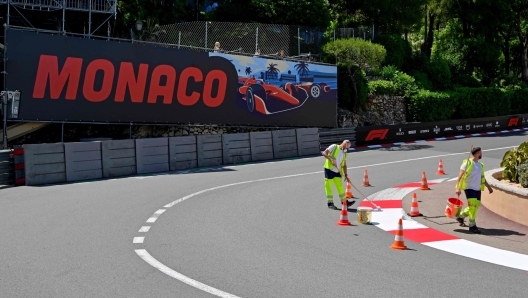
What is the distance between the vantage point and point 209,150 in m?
24.0

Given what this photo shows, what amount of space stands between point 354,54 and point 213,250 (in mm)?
27447

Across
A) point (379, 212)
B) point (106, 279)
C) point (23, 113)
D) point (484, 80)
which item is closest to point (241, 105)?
point (23, 113)

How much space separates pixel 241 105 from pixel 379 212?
15.1 m

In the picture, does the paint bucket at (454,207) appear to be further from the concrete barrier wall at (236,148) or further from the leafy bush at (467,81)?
the leafy bush at (467,81)

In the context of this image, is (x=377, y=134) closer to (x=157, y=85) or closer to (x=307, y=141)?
(x=307, y=141)

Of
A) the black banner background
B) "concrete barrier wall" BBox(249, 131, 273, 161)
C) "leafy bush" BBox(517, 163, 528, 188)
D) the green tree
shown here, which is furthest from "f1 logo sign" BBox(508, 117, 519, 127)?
"leafy bush" BBox(517, 163, 528, 188)

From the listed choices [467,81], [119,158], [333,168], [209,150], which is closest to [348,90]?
[209,150]

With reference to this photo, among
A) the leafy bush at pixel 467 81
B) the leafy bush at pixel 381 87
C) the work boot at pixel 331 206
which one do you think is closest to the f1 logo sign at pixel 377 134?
the leafy bush at pixel 381 87

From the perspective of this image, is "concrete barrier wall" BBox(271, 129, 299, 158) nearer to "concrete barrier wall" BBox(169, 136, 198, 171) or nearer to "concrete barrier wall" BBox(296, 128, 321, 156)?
"concrete barrier wall" BBox(296, 128, 321, 156)

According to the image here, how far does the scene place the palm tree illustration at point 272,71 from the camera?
3005 cm

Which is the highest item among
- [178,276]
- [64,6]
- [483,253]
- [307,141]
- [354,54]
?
[64,6]

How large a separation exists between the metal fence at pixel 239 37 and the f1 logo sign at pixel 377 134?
16.4ft

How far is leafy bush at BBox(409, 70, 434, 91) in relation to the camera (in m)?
41.0

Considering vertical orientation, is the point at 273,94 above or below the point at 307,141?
above
